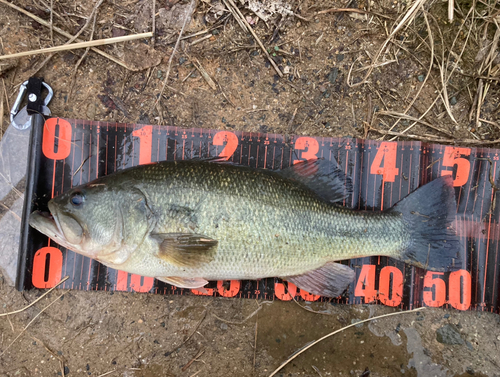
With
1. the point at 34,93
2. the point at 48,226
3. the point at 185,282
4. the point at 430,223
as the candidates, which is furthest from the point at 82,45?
the point at 430,223

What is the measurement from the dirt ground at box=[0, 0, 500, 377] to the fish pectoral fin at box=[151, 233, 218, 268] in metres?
0.75

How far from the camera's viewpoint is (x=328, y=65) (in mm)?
3014

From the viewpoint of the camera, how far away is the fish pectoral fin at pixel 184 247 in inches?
91.9

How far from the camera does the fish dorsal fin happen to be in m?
2.71

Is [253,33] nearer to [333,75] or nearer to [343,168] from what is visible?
[333,75]

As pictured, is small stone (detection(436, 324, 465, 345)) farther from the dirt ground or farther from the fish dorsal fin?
the fish dorsal fin

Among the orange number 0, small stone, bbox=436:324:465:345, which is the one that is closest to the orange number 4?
small stone, bbox=436:324:465:345

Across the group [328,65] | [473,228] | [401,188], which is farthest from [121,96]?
[473,228]

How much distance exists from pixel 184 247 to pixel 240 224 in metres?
0.44

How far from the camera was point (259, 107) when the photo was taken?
3010mm

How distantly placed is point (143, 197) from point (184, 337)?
1.42 meters

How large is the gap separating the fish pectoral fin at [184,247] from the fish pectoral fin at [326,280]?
2.59 ft

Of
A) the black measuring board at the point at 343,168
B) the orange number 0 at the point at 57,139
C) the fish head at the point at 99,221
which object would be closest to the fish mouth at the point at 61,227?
the fish head at the point at 99,221

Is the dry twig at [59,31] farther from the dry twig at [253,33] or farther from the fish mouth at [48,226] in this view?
the fish mouth at [48,226]
